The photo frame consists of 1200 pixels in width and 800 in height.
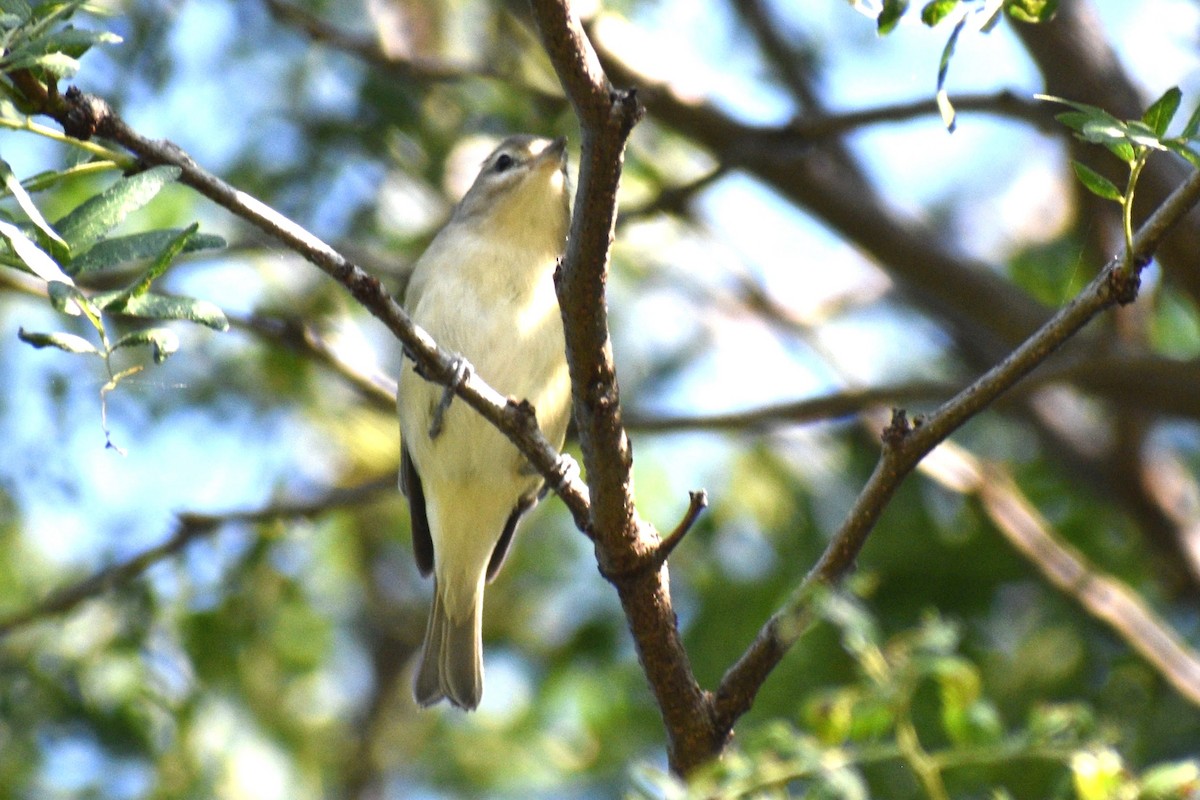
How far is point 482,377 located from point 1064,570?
2.10 meters

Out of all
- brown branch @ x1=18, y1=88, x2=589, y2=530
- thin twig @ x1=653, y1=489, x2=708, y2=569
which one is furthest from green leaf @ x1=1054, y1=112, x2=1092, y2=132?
brown branch @ x1=18, y1=88, x2=589, y2=530

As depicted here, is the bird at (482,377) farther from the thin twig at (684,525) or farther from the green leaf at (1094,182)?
the green leaf at (1094,182)

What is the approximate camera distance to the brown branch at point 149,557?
4.48 metres

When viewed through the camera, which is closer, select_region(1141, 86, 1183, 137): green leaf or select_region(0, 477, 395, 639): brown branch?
select_region(1141, 86, 1183, 137): green leaf

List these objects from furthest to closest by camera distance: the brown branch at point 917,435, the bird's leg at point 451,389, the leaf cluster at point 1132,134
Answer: the bird's leg at point 451,389 → the brown branch at point 917,435 → the leaf cluster at point 1132,134

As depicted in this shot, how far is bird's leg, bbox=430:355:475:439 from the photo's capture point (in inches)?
101

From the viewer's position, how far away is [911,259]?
16.3 ft

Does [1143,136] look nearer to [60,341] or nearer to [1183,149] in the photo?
[1183,149]

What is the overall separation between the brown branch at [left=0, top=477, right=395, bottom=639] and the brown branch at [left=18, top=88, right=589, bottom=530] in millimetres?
2022

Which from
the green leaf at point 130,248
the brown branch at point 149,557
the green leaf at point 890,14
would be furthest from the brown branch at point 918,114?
the green leaf at point 130,248

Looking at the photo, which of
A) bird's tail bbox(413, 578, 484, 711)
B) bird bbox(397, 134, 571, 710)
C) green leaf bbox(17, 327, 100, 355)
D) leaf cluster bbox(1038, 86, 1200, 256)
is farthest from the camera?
bird's tail bbox(413, 578, 484, 711)

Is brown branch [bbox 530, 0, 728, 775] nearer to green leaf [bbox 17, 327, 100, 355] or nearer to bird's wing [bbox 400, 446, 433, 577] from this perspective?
green leaf [bbox 17, 327, 100, 355]

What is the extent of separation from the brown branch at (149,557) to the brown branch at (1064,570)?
206 centimetres

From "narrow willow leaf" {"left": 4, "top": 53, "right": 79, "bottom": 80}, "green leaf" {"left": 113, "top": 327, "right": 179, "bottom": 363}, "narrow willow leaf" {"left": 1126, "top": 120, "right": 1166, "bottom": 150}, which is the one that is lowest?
"green leaf" {"left": 113, "top": 327, "right": 179, "bottom": 363}
